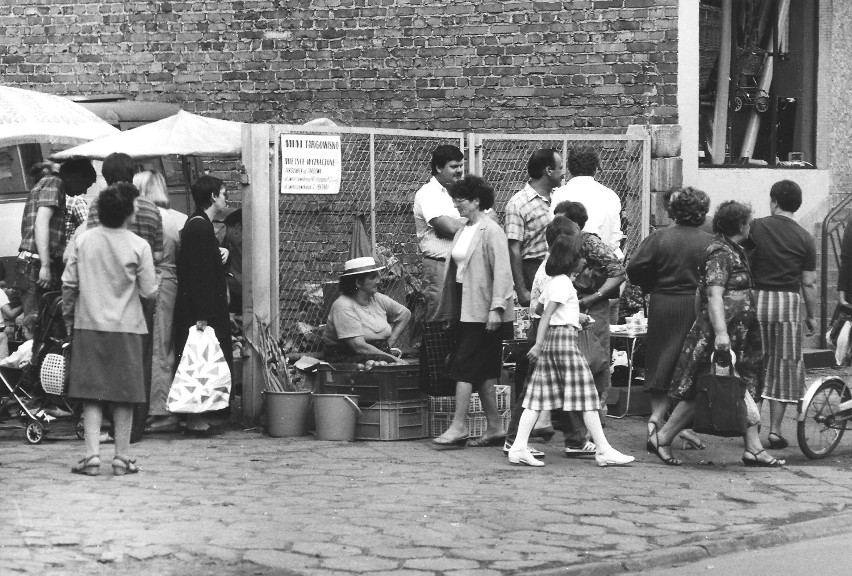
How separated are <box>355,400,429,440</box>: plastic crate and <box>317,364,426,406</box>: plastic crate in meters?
0.05

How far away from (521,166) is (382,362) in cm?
437

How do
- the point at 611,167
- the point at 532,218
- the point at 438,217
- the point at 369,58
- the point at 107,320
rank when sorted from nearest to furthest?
the point at 107,320
the point at 532,218
the point at 438,217
the point at 611,167
the point at 369,58

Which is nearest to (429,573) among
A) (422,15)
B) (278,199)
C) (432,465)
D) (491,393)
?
(432,465)

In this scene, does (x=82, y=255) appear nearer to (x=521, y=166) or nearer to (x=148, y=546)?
(x=148, y=546)

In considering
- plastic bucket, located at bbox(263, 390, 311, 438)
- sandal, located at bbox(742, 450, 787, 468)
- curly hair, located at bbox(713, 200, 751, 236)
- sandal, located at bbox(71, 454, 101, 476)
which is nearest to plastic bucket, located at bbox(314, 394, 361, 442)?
plastic bucket, located at bbox(263, 390, 311, 438)

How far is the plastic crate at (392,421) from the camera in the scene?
10.3 meters

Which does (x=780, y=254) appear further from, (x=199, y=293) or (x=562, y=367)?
(x=199, y=293)

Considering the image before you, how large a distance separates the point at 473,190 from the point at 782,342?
2.43m

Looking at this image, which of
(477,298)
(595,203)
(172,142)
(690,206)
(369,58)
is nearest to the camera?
(477,298)

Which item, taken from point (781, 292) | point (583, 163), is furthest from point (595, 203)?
point (781, 292)

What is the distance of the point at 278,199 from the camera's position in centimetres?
1090

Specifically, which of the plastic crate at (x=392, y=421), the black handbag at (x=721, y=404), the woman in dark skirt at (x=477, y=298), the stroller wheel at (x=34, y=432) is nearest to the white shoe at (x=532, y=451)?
the woman in dark skirt at (x=477, y=298)

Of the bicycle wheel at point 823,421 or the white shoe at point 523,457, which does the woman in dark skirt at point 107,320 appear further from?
the bicycle wheel at point 823,421

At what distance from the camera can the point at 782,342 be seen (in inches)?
396
